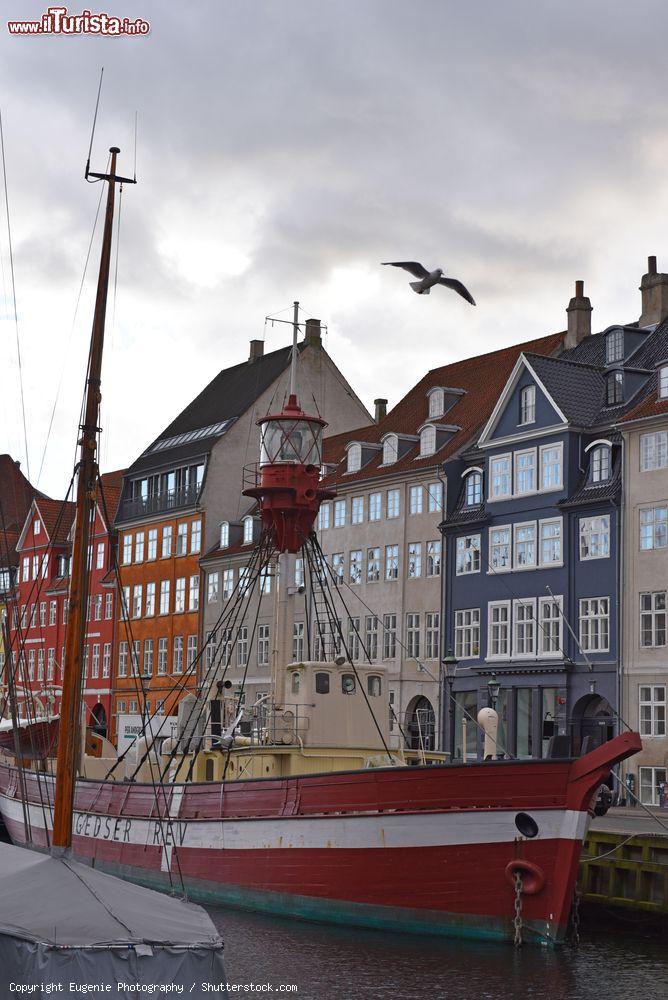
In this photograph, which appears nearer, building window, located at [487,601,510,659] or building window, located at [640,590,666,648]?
building window, located at [640,590,666,648]

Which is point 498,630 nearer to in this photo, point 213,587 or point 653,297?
point 653,297

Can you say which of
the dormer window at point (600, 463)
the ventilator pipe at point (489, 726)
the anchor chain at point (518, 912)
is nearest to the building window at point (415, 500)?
the dormer window at point (600, 463)

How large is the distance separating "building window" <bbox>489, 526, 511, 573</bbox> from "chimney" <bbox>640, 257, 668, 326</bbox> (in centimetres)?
909

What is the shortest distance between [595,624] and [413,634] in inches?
412

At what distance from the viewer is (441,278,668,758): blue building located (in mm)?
47812

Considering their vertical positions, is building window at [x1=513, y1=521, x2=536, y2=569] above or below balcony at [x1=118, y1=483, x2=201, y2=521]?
below

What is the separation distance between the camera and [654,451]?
46.7m

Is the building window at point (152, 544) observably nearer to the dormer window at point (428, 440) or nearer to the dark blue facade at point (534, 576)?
the dormer window at point (428, 440)

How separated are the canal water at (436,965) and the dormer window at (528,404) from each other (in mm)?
24124

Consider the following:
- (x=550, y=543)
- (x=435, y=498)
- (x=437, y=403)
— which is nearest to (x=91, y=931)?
(x=550, y=543)

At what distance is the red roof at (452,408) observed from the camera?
188 feet

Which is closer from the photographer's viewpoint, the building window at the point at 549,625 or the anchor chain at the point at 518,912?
the anchor chain at the point at 518,912

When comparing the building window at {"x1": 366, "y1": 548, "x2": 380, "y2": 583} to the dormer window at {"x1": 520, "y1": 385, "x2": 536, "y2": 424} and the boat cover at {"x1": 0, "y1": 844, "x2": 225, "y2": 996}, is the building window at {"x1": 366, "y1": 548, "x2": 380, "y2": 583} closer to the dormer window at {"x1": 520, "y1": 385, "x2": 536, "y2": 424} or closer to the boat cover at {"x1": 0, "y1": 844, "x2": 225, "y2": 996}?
the dormer window at {"x1": 520, "y1": 385, "x2": 536, "y2": 424}

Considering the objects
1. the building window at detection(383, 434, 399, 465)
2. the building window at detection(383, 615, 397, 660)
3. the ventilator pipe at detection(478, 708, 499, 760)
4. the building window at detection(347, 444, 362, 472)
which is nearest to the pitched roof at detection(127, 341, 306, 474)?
the building window at detection(347, 444, 362, 472)
